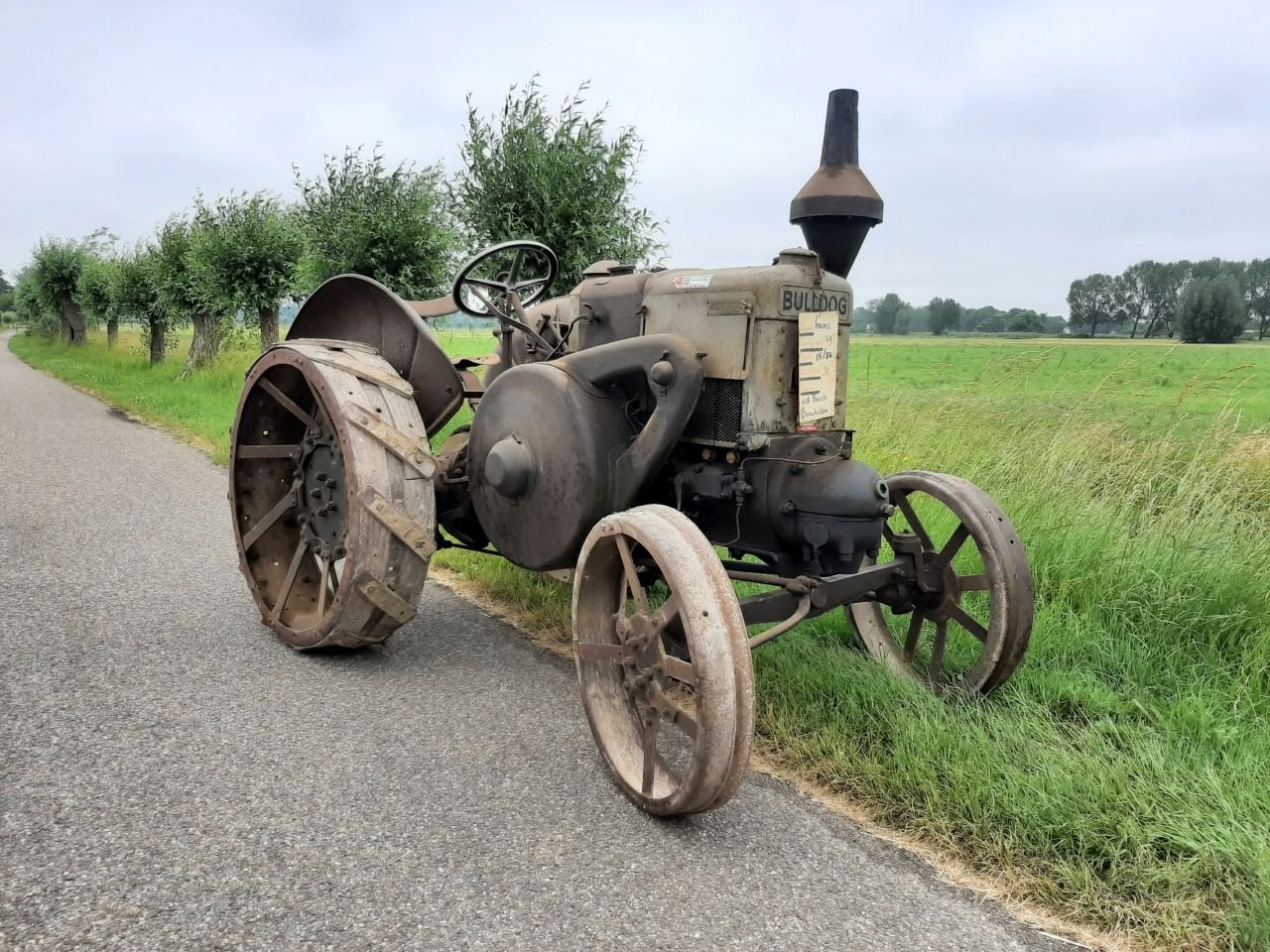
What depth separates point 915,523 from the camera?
11.6 ft

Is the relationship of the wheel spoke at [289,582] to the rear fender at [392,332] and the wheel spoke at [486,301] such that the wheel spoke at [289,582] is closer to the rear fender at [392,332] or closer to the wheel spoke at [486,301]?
the rear fender at [392,332]

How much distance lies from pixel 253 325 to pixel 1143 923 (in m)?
17.4

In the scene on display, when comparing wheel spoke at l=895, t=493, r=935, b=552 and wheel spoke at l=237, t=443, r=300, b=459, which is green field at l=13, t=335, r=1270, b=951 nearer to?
wheel spoke at l=895, t=493, r=935, b=552

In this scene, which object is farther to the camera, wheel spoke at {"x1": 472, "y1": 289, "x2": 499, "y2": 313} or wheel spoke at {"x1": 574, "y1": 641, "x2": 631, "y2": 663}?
wheel spoke at {"x1": 472, "y1": 289, "x2": 499, "y2": 313}

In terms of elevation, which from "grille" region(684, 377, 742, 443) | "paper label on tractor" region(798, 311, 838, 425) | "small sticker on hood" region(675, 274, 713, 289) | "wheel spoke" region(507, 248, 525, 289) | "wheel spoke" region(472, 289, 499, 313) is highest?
"wheel spoke" region(507, 248, 525, 289)

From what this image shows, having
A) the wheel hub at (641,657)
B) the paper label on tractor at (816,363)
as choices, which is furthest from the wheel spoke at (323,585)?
the paper label on tractor at (816,363)

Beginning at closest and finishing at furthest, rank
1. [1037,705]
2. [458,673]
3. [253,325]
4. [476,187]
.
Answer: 1. [1037,705]
2. [458,673]
3. [476,187]
4. [253,325]

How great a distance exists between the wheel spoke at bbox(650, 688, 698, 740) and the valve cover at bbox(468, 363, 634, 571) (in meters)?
0.82

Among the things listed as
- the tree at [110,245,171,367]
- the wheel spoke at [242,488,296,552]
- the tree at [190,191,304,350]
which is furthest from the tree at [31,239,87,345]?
the wheel spoke at [242,488,296,552]

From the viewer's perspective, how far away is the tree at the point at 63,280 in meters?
34.4

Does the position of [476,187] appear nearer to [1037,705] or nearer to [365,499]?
[365,499]

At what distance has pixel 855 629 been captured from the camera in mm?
3846

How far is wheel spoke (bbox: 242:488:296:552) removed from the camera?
3885mm

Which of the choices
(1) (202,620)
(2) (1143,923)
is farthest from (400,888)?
(1) (202,620)
